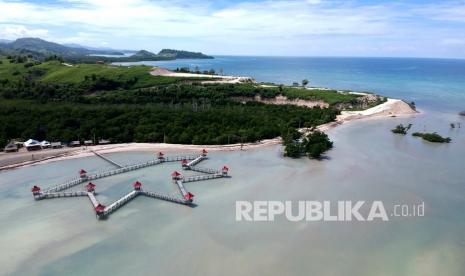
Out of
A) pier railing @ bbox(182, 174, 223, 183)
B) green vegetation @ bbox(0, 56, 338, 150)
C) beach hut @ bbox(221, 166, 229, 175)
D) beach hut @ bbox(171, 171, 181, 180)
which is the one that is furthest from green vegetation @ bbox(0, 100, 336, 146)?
beach hut @ bbox(171, 171, 181, 180)

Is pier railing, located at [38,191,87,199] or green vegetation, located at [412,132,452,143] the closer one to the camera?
pier railing, located at [38,191,87,199]

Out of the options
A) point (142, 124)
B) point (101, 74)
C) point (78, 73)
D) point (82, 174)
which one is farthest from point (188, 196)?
point (78, 73)

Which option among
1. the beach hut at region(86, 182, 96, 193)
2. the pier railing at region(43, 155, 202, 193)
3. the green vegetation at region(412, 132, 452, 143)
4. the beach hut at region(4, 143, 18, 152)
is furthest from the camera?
the green vegetation at region(412, 132, 452, 143)

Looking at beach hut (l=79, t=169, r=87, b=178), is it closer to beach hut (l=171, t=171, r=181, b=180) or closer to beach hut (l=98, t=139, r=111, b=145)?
beach hut (l=171, t=171, r=181, b=180)

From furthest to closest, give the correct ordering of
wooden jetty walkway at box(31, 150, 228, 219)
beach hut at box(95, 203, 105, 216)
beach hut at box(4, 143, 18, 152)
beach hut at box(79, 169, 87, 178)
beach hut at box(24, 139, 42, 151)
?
beach hut at box(24, 139, 42, 151)
beach hut at box(4, 143, 18, 152)
beach hut at box(79, 169, 87, 178)
wooden jetty walkway at box(31, 150, 228, 219)
beach hut at box(95, 203, 105, 216)

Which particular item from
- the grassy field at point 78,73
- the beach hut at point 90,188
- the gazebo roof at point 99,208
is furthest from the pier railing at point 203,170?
the grassy field at point 78,73

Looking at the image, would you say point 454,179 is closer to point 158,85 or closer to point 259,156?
point 259,156
